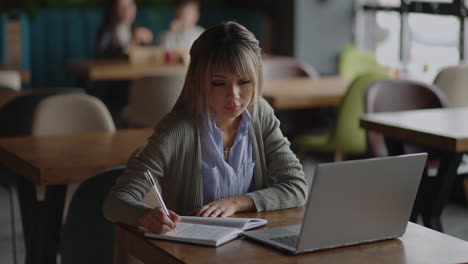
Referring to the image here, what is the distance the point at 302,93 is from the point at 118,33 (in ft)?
8.85

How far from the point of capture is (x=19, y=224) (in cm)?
482

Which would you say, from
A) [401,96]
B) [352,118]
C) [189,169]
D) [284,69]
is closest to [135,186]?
[189,169]

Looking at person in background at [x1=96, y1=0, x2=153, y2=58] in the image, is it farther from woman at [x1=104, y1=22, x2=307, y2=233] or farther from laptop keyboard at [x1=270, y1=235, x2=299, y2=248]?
laptop keyboard at [x1=270, y1=235, x2=299, y2=248]

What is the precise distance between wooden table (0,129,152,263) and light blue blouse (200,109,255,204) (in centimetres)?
76

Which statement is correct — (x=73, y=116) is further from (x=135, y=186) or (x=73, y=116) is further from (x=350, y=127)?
(x=350, y=127)

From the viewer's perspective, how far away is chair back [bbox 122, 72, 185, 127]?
5.29 metres

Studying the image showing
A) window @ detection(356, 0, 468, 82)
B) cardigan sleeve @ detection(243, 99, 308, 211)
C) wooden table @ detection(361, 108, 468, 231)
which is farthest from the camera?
window @ detection(356, 0, 468, 82)

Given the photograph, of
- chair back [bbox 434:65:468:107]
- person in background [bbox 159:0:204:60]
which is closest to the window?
chair back [bbox 434:65:468:107]

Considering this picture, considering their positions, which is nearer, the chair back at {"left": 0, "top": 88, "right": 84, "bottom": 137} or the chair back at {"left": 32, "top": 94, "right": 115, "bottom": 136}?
the chair back at {"left": 32, "top": 94, "right": 115, "bottom": 136}

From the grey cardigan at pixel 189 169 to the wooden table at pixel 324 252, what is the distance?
0.19m

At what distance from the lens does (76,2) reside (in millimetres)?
8805

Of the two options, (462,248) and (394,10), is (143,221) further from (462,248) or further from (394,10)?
(394,10)

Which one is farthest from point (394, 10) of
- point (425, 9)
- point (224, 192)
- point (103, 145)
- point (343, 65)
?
point (224, 192)

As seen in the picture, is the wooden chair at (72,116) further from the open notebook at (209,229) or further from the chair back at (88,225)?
the open notebook at (209,229)
